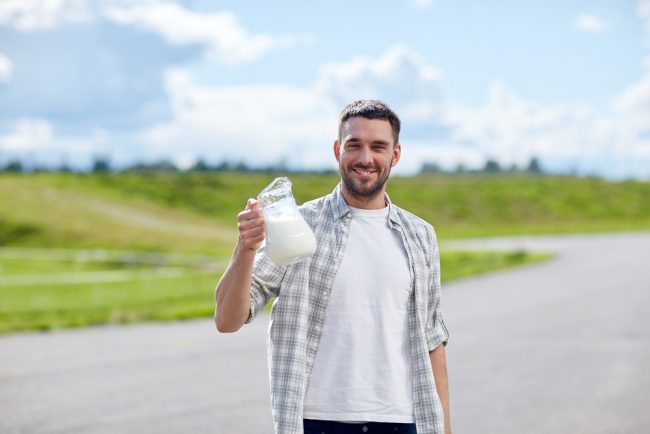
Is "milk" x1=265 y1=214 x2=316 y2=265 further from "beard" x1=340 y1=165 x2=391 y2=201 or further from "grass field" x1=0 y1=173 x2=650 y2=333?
"grass field" x1=0 y1=173 x2=650 y2=333

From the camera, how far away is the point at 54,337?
1191 cm

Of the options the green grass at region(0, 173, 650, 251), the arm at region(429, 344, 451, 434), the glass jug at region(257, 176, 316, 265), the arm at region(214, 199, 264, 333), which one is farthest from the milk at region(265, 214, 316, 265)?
the green grass at region(0, 173, 650, 251)

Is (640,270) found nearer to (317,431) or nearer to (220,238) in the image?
(317,431)

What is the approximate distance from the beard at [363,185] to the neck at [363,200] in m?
0.02

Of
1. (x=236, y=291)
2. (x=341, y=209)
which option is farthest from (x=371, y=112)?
(x=236, y=291)

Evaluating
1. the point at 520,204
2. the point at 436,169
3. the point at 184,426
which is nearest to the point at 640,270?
Result: the point at 184,426

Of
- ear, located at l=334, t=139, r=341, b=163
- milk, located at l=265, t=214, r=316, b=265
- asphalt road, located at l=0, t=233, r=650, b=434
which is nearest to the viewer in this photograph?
milk, located at l=265, t=214, r=316, b=265

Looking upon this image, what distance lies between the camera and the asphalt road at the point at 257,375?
7.22 m

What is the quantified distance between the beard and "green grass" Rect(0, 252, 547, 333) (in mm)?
10698

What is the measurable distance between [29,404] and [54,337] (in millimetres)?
4273

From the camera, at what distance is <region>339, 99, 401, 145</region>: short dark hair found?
3.02m

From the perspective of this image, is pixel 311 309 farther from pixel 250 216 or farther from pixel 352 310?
pixel 250 216

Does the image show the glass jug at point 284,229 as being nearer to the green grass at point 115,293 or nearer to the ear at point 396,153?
the ear at point 396,153

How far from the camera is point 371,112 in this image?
302 cm
